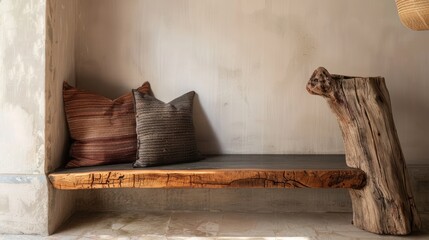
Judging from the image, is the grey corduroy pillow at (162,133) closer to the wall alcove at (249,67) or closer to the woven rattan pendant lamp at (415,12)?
the wall alcove at (249,67)

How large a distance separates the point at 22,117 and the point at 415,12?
8.41 feet

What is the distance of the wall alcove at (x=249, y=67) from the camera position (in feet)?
13.1

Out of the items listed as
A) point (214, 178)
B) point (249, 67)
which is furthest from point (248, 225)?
point (249, 67)

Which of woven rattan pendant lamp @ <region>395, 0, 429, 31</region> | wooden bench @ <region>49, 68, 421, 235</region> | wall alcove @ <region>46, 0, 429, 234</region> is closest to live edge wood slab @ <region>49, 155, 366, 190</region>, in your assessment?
wooden bench @ <region>49, 68, 421, 235</region>

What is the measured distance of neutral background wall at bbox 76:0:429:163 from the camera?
13.1 feet

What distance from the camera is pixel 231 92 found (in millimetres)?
4043

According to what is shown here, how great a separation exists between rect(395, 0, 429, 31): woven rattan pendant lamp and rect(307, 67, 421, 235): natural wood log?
47 cm

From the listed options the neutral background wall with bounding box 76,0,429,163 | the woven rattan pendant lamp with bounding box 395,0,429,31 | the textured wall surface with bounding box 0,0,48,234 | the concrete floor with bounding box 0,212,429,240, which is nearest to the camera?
the woven rattan pendant lamp with bounding box 395,0,429,31

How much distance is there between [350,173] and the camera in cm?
340

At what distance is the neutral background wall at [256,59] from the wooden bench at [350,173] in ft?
1.96

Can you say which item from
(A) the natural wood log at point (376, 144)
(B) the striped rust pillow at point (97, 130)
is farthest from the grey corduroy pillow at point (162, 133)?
(A) the natural wood log at point (376, 144)

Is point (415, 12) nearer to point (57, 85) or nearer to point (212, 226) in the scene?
point (212, 226)

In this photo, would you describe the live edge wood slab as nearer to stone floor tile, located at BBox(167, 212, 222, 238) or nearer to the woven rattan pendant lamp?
stone floor tile, located at BBox(167, 212, 222, 238)

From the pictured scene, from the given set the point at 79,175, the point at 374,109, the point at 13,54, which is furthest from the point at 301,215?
the point at 13,54
